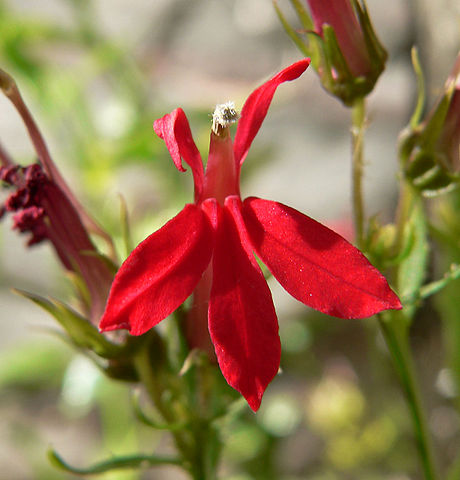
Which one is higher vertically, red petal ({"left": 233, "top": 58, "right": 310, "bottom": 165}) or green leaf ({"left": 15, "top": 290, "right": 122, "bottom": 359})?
red petal ({"left": 233, "top": 58, "right": 310, "bottom": 165})

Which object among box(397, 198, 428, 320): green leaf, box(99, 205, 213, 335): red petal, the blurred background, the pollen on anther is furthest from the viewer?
the blurred background

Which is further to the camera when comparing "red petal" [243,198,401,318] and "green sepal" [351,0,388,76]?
"green sepal" [351,0,388,76]

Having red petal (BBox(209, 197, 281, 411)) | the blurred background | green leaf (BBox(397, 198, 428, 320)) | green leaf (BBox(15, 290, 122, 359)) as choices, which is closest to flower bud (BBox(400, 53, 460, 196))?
green leaf (BBox(397, 198, 428, 320))

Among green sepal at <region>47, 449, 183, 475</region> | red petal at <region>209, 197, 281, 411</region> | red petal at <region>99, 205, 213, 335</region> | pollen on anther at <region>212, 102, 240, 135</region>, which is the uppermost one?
pollen on anther at <region>212, 102, 240, 135</region>

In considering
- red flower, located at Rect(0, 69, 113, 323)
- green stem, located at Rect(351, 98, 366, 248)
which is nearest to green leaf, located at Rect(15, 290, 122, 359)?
red flower, located at Rect(0, 69, 113, 323)

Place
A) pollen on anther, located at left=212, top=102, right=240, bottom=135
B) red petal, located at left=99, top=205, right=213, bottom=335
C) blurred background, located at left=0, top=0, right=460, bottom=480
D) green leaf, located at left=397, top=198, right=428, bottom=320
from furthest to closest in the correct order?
1. blurred background, located at left=0, top=0, right=460, bottom=480
2. green leaf, located at left=397, top=198, right=428, bottom=320
3. pollen on anther, located at left=212, top=102, right=240, bottom=135
4. red petal, located at left=99, top=205, right=213, bottom=335

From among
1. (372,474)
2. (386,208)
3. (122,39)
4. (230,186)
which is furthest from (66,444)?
(230,186)

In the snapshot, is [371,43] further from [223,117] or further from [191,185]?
[191,185]

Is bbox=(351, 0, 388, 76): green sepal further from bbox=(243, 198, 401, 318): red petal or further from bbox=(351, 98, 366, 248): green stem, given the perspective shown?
bbox=(243, 198, 401, 318): red petal
